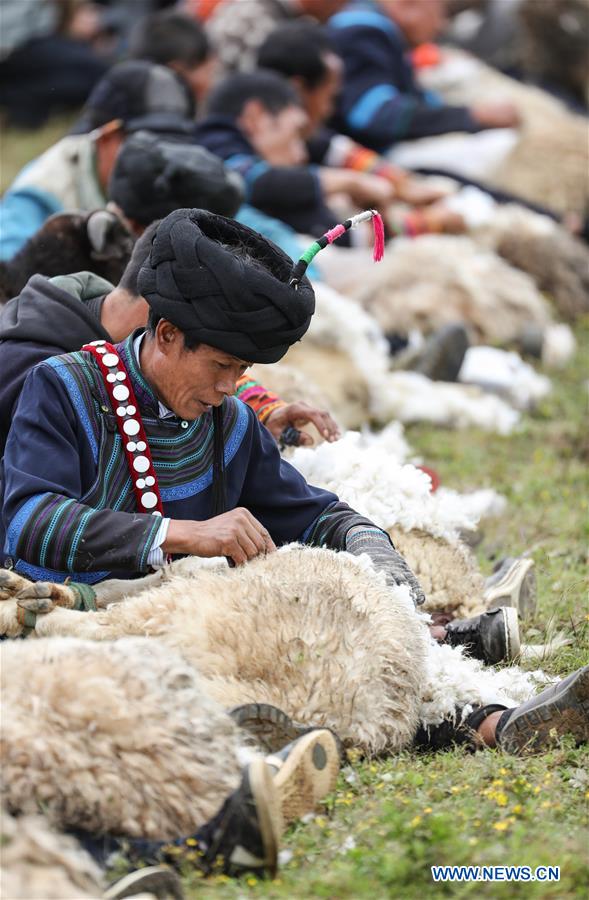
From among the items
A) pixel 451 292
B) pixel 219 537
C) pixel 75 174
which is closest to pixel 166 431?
pixel 219 537

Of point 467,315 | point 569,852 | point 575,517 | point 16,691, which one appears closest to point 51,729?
point 16,691

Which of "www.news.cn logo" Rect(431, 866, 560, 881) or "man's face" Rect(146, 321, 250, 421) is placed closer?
"www.news.cn logo" Rect(431, 866, 560, 881)

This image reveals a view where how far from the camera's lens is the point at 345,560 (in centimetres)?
384

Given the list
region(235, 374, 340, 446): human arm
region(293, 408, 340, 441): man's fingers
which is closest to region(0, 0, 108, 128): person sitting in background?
region(235, 374, 340, 446): human arm

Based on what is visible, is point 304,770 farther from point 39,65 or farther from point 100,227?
point 39,65

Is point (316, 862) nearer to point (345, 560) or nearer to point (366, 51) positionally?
A: point (345, 560)

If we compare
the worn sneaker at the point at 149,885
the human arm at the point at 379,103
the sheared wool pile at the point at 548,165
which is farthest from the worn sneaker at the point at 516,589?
the human arm at the point at 379,103

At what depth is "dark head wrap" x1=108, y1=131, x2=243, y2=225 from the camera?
5.37 metres

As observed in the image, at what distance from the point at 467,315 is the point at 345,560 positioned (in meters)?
5.11

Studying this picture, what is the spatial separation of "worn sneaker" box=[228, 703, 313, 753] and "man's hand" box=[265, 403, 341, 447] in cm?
189

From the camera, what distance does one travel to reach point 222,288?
3660 mm

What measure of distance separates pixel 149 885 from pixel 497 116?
364 inches

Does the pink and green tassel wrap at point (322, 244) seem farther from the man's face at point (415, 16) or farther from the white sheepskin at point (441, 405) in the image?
the man's face at point (415, 16)

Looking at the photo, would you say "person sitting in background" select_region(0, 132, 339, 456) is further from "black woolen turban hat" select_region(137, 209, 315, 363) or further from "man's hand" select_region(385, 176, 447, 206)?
"man's hand" select_region(385, 176, 447, 206)
